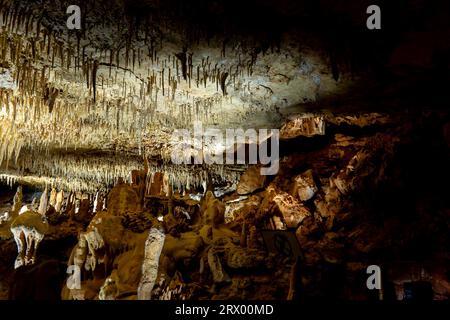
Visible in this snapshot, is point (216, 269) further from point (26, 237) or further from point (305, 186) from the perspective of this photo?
point (305, 186)

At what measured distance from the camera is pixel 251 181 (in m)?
13.0

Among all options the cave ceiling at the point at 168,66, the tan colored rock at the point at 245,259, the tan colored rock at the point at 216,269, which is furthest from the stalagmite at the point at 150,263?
the cave ceiling at the point at 168,66

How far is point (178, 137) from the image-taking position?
9914 millimetres

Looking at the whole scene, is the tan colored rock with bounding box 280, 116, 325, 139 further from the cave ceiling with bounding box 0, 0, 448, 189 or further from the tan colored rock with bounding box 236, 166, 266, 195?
the tan colored rock with bounding box 236, 166, 266, 195

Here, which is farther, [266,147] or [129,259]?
[266,147]

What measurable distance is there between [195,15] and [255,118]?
439cm

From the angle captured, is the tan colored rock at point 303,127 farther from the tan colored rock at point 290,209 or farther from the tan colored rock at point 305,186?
the tan colored rock at point 290,209

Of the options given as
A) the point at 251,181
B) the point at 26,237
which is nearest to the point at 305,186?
the point at 251,181

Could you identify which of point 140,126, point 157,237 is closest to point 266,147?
point 140,126

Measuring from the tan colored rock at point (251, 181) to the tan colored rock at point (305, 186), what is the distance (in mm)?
1810

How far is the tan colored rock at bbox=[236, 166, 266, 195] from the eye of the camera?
41.9 feet

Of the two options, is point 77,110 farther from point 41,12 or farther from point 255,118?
point 255,118

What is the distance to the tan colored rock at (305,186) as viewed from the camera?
35.3 feet

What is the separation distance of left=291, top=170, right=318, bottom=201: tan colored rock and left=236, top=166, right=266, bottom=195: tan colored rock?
1.81 metres
